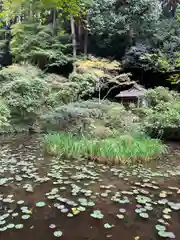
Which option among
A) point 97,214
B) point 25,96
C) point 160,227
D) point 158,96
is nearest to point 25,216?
point 97,214

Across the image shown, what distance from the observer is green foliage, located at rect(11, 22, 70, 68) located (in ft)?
40.8

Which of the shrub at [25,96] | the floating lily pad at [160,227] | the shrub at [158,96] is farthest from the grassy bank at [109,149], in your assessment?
the shrub at [158,96]

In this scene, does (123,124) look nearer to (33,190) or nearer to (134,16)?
(33,190)

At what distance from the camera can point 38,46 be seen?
42.0 ft

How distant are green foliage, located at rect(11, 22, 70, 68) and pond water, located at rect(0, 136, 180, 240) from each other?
884 cm

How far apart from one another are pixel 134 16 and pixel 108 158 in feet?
32.8

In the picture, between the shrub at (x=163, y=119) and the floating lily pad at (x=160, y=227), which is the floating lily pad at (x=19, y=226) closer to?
the floating lily pad at (x=160, y=227)

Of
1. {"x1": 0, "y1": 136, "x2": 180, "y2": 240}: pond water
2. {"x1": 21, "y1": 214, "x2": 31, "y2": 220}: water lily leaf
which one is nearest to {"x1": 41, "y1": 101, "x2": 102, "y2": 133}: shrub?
{"x1": 0, "y1": 136, "x2": 180, "y2": 240}: pond water

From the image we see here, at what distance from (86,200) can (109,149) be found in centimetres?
181

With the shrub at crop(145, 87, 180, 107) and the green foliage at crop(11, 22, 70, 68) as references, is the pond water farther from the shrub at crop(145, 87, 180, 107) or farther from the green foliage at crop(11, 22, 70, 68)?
the green foliage at crop(11, 22, 70, 68)

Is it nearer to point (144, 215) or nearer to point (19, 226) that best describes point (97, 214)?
point (144, 215)

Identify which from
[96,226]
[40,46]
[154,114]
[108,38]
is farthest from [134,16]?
[96,226]

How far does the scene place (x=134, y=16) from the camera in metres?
12.1

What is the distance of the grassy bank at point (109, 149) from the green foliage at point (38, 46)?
26.2ft
